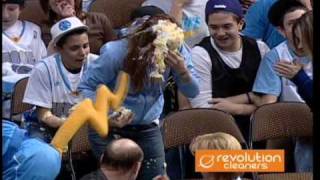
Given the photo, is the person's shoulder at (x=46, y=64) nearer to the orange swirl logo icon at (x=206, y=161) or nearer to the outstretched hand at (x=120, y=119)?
the outstretched hand at (x=120, y=119)

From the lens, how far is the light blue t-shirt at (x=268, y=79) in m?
5.41

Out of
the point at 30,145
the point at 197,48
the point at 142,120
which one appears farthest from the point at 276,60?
the point at 30,145

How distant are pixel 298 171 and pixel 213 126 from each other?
53 centimetres

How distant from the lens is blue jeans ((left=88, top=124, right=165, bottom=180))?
4.81m

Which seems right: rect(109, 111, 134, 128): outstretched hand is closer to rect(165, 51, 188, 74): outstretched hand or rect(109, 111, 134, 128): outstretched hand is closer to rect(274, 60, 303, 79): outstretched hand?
rect(165, 51, 188, 74): outstretched hand

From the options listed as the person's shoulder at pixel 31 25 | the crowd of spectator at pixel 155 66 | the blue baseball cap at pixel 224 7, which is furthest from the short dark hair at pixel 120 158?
the person's shoulder at pixel 31 25

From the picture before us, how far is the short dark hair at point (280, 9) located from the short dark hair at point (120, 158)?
152 cm

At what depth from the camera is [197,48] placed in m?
5.50

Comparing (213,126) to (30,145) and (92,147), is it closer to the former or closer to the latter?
(92,147)

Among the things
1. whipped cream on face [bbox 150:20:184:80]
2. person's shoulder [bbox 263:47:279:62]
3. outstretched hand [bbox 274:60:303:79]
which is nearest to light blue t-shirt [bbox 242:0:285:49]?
person's shoulder [bbox 263:47:279:62]

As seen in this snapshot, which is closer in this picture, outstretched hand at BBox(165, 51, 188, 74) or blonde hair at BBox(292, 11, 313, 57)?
blonde hair at BBox(292, 11, 313, 57)

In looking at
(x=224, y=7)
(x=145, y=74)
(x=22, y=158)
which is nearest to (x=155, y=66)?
(x=145, y=74)

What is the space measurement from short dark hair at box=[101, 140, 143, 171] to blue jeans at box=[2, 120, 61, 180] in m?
0.91

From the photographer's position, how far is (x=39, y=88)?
5070mm
